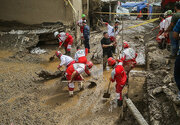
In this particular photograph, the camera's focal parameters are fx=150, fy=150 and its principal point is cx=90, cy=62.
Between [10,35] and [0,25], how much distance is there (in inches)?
55.3

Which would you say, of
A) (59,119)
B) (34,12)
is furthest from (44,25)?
(59,119)

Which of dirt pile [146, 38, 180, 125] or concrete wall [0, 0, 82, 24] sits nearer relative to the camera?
dirt pile [146, 38, 180, 125]

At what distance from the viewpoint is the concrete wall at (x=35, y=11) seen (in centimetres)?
950

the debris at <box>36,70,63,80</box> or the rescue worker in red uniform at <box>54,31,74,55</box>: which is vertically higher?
the rescue worker in red uniform at <box>54,31,74,55</box>

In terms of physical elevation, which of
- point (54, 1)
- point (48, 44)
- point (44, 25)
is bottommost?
point (48, 44)

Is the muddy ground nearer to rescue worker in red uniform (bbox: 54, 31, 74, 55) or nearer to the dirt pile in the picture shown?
the dirt pile

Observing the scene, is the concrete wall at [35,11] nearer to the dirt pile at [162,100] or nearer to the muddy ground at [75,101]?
the muddy ground at [75,101]

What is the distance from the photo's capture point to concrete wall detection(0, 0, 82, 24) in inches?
374

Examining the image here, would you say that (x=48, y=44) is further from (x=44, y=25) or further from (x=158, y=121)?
(x=158, y=121)

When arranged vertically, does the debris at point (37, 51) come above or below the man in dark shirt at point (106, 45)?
below

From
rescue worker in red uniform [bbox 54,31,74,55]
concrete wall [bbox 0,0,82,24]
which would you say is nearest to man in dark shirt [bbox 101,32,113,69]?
rescue worker in red uniform [bbox 54,31,74,55]

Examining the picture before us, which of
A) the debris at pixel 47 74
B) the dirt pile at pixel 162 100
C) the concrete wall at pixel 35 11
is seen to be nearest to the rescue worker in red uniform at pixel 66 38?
the debris at pixel 47 74

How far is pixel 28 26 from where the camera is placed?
9.84 m

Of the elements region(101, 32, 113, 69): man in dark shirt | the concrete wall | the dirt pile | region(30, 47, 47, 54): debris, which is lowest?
the dirt pile
